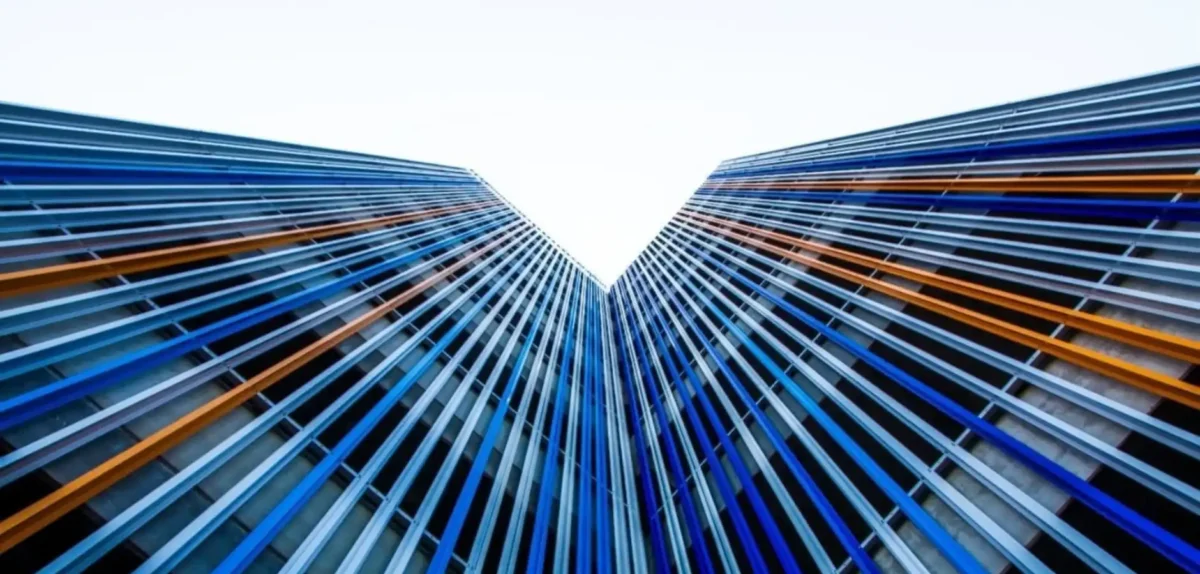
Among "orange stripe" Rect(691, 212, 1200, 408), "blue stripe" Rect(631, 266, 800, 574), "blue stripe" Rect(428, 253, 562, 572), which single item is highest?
"orange stripe" Rect(691, 212, 1200, 408)

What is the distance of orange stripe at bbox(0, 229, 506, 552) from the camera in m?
9.52

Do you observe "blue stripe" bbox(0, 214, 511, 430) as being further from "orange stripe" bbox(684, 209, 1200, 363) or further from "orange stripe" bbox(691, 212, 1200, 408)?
"orange stripe" bbox(684, 209, 1200, 363)

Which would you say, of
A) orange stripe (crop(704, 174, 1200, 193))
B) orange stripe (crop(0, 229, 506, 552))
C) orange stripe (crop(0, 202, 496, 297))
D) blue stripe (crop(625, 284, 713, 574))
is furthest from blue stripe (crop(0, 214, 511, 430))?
orange stripe (crop(704, 174, 1200, 193))

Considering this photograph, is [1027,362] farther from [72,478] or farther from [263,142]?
[263,142]

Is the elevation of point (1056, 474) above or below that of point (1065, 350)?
below

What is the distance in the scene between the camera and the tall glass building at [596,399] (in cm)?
1173

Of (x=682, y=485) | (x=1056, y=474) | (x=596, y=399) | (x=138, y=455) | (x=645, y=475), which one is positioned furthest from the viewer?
(x=596, y=399)

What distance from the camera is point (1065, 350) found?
14.5 m

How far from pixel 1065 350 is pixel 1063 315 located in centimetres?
141

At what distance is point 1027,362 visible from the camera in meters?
15.4

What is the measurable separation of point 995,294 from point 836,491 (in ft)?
24.0

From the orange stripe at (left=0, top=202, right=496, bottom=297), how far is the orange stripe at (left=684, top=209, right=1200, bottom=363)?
22959 millimetres

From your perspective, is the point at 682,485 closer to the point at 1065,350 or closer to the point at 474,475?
the point at 474,475

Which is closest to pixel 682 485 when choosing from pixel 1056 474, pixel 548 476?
pixel 548 476
